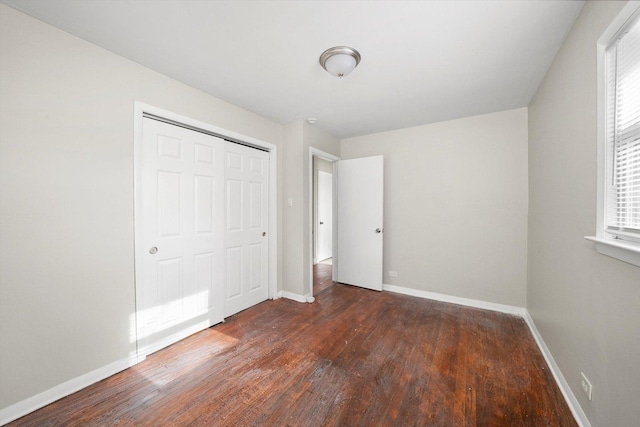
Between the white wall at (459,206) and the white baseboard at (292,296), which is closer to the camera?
the white wall at (459,206)

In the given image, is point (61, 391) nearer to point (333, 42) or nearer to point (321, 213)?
point (333, 42)

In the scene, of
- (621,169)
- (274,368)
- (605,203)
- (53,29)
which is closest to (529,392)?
(605,203)

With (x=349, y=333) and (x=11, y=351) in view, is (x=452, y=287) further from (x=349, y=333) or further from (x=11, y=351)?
(x=11, y=351)

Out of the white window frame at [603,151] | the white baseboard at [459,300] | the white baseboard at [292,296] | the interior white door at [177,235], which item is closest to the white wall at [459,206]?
the white baseboard at [459,300]

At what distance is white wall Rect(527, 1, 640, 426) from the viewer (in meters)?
1.11

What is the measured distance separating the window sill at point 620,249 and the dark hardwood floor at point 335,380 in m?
1.10

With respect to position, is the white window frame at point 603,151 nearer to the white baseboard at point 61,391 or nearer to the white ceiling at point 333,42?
the white ceiling at point 333,42

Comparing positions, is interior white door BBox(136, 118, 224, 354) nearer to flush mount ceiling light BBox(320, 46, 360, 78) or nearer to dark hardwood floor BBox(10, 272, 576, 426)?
dark hardwood floor BBox(10, 272, 576, 426)

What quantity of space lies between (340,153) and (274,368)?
3354 mm

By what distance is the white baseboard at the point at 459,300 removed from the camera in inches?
116

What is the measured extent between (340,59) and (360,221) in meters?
2.48

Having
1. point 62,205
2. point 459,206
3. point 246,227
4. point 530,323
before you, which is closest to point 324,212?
point 246,227

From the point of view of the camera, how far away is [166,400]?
5.37ft

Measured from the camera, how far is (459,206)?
10.8 feet
